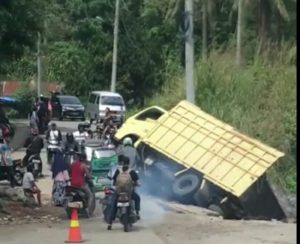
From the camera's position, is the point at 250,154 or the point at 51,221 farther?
the point at 250,154

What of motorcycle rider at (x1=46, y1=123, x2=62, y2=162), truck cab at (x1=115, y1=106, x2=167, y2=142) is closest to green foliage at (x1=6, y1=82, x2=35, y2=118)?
motorcycle rider at (x1=46, y1=123, x2=62, y2=162)

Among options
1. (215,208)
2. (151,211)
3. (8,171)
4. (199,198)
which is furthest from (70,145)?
(151,211)

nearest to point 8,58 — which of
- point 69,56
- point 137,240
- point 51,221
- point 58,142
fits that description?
point 58,142

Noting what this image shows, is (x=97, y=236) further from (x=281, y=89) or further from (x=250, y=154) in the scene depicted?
(x=281, y=89)

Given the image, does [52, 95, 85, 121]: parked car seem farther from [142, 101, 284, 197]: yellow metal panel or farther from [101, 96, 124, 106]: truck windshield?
[142, 101, 284, 197]: yellow metal panel

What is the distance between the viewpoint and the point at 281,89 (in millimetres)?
27188

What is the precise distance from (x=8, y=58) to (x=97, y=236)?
56.8 feet

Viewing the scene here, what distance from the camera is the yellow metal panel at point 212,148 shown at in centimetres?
1833

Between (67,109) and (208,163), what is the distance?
31.9 meters

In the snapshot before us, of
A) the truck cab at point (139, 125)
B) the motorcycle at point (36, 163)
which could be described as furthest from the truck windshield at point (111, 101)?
the motorcycle at point (36, 163)

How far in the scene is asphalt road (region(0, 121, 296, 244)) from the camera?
13.4 meters

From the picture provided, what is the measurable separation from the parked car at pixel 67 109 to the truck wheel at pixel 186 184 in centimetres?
3107

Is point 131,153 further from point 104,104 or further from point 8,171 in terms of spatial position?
point 104,104

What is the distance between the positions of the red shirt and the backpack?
53.7 inches
